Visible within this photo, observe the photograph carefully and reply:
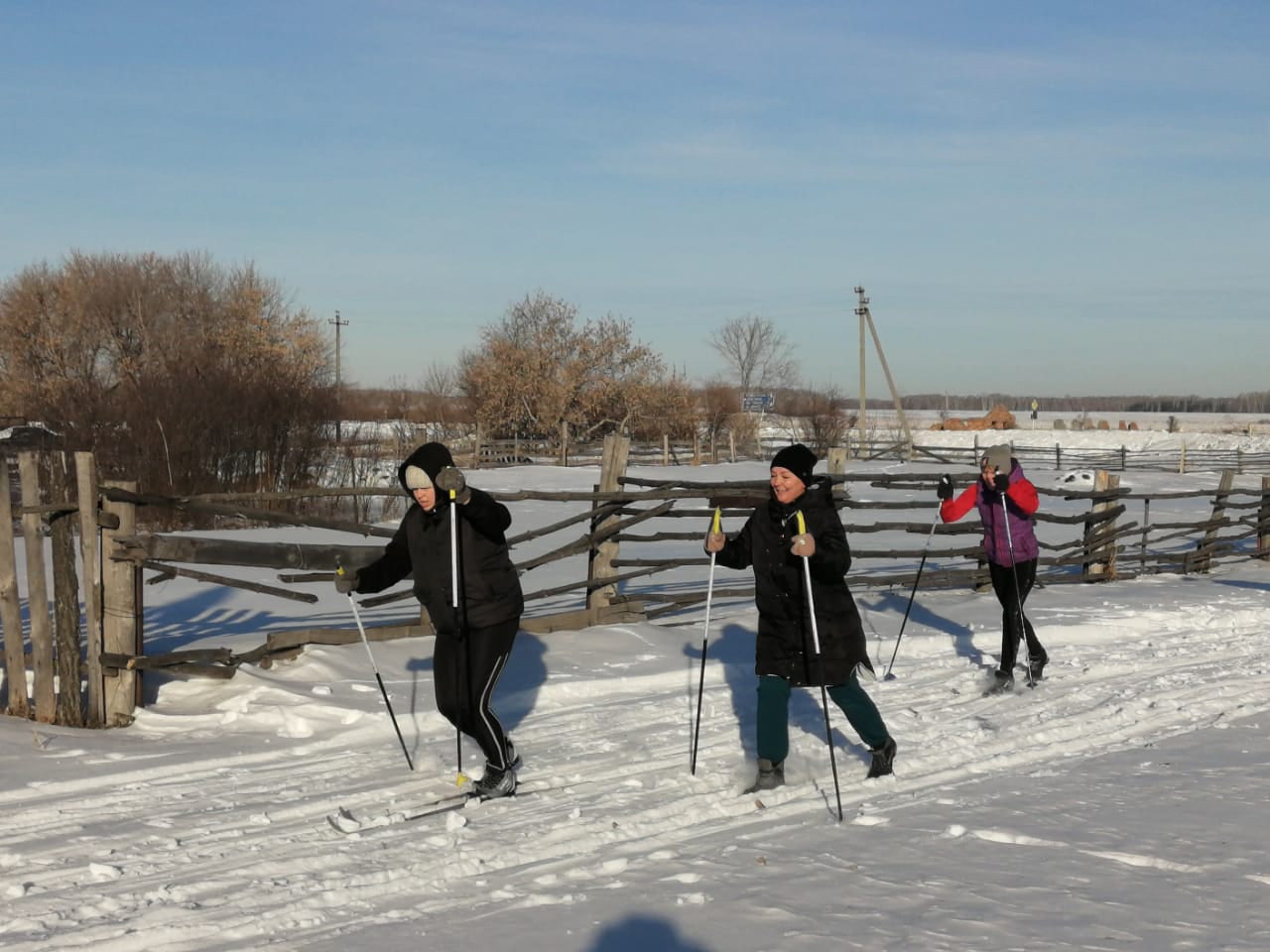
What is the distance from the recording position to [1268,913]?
440 centimetres

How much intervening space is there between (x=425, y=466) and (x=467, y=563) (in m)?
0.50

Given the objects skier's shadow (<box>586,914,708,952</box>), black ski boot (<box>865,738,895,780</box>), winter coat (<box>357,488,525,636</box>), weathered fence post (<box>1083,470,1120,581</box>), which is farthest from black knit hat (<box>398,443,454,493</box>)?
weathered fence post (<box>1083,470,1120,581</box>)

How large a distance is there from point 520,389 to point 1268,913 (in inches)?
1846

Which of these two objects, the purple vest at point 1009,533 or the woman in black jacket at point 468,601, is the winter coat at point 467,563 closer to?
the woman in black jacket at point 468,601

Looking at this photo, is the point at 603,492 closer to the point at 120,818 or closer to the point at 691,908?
the point at 120,818

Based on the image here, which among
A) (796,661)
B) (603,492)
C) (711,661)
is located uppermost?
(603,492)

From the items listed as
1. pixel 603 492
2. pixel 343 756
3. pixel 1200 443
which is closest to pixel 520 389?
pixel 1200 443

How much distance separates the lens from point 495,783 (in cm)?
600

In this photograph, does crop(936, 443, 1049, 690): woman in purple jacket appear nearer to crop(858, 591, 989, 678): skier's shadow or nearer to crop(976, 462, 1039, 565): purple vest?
crop(976, 462, 1039, 565): purple vest

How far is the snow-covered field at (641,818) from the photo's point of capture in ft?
14.2

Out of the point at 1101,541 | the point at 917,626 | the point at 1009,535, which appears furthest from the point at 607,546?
the point at 1101,541

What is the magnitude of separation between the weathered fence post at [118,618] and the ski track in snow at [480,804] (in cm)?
19

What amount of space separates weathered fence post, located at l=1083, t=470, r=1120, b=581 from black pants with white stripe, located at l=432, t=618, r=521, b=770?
10.8 metres

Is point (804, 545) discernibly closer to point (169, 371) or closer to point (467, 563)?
point (467, 563)
